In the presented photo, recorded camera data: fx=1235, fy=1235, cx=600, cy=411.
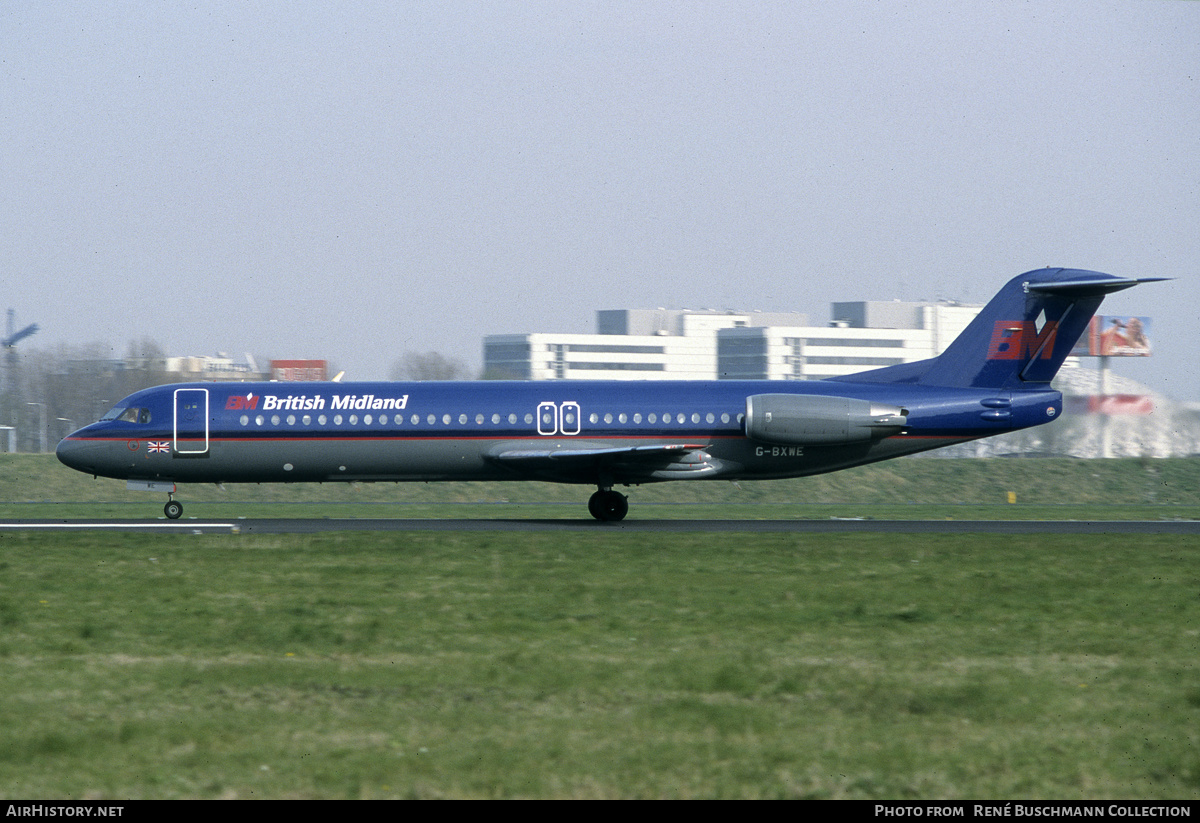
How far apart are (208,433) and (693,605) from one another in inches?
743

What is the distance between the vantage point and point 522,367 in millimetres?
145000

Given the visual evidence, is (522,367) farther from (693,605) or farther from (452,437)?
(693,605)

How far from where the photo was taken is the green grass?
803cm

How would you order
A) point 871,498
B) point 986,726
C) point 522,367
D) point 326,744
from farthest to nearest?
point 522,367 < point 871,498 < point 986,726 < point 326,744

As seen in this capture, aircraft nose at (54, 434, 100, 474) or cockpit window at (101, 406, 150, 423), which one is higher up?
cockpit window at (101, 406, 150, 423)

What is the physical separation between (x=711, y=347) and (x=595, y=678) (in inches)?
5282

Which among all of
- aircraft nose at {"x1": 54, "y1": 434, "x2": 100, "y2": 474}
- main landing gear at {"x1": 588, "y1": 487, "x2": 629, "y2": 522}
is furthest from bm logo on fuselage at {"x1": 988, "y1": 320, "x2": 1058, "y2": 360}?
aircraft nose at {"x1": 54, "y1": 434, "x2": 100, "y2": 474}

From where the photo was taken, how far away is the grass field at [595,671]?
8.05 metres

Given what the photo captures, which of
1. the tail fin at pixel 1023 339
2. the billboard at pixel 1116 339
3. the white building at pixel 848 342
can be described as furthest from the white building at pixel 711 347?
the tail fin at pixel 1023 339

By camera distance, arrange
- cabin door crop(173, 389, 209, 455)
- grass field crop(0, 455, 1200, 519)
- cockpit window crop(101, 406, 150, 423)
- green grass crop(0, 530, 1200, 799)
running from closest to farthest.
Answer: green grass crop(0, 530, 1200, 799)
cabin door crop(173, 389, 209, 455)
cockpit window crop(101, 406, 150, 423)
grass field crop(0, 455, 1200, 519)

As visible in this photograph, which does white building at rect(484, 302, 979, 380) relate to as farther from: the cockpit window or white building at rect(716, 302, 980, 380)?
the cockpit window

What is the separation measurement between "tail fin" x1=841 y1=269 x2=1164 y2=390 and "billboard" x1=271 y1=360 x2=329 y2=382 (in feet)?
165

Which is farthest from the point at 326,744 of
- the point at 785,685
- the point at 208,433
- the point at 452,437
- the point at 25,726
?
the point at 208,433

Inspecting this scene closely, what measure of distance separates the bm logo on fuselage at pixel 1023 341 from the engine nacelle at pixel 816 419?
3381mm
